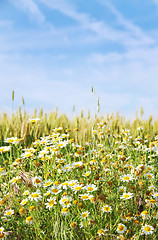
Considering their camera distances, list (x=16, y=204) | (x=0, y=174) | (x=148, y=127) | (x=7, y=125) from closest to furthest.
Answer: (x=16, y=204) < (x=0, y=174) < (x=7, y=125) < (x=148, y=127)

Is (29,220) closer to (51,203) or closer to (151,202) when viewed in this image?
(51,203)

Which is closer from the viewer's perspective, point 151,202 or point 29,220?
point 29,220

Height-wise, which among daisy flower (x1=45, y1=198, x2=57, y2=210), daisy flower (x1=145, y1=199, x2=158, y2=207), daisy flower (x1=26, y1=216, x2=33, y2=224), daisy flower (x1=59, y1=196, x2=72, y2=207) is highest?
daisy flower (x1=59, y1=196, x2=72, y2=207)

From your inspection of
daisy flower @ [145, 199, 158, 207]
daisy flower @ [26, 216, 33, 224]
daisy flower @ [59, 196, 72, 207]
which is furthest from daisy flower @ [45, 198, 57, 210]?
daisy flower @ [145, 199, 158, 207]

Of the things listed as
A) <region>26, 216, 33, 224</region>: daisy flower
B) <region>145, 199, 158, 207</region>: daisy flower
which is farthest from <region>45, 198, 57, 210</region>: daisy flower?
<region>145, 199, 158, 207</region>: daisy flower

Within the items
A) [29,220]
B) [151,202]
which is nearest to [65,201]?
[29,220]

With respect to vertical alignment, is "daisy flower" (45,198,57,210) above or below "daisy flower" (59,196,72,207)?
below

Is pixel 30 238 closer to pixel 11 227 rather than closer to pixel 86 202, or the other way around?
pixel 11 227

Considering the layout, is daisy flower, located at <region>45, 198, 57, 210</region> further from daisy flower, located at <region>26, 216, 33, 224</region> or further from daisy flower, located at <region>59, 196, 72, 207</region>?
daisy flower, located at <region>26, 216, 33, 224</region>

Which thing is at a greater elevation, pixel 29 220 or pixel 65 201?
pixel 65 201

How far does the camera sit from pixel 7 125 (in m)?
6.29

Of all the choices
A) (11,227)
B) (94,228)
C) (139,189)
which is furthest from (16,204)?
(139,189)

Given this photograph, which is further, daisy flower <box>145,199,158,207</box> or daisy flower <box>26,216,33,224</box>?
daisy flower <box>145,199,158,207</box>

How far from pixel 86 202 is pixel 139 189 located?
0.66 meters
